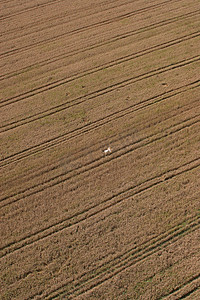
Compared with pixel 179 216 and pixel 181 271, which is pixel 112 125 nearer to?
pixel 179 216

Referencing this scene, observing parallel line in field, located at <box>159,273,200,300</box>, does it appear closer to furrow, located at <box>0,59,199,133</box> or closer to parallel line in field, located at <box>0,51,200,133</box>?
furrow, located at <box>0,59,199,133</box>

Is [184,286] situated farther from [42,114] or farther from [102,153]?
[42,114]

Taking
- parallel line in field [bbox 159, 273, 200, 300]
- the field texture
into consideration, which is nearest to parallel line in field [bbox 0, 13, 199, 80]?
the field texture

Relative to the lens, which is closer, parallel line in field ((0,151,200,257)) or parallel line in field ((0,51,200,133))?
parallel line in field ((0,151,200,257))

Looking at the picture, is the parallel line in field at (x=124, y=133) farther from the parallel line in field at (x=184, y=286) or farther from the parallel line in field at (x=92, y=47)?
the parallel line in field at (x=184, y=286)

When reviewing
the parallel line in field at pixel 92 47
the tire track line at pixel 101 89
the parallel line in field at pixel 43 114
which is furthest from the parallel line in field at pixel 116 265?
the parallel line in field at pixel 92 47

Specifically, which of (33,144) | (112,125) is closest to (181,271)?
(112,125)
